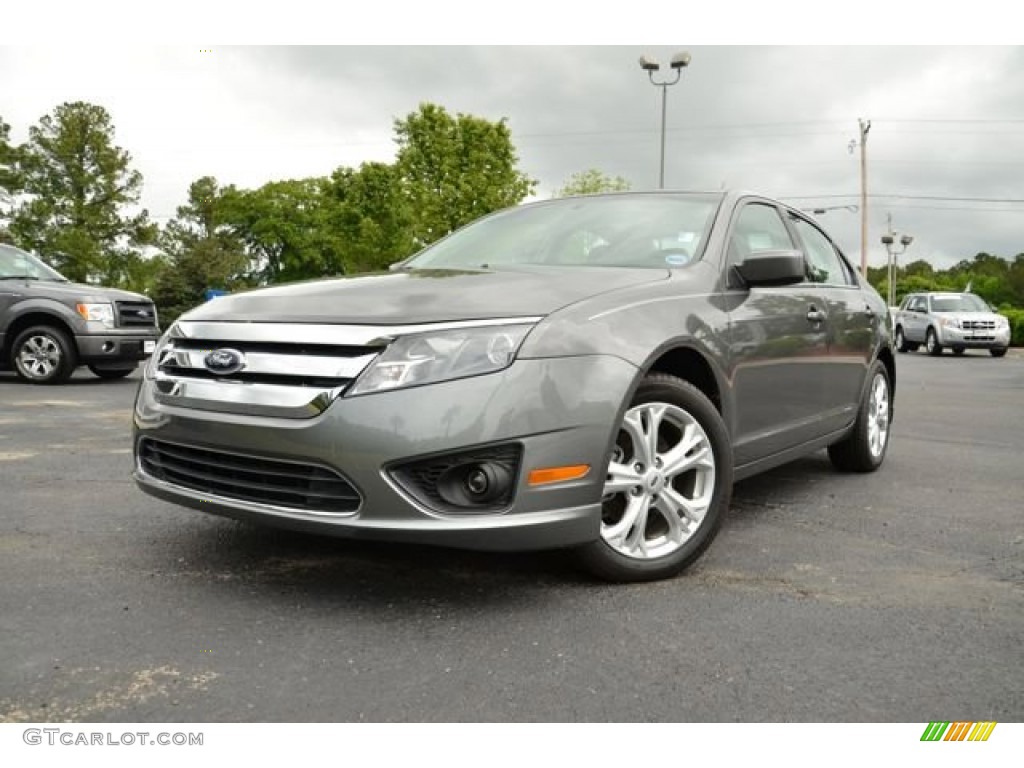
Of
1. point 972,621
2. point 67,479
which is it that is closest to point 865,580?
point 972,621

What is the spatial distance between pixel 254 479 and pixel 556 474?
969 mm

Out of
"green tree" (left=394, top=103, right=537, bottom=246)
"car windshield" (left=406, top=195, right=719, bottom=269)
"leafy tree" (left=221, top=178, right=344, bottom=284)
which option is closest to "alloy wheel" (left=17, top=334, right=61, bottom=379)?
"car windshield" (left=406, top=195, right=719, bottom=269)

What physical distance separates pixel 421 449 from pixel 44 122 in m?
52.4

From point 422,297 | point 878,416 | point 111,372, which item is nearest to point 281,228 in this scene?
point 111,372

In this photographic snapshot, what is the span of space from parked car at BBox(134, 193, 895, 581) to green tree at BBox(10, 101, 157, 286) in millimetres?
45843

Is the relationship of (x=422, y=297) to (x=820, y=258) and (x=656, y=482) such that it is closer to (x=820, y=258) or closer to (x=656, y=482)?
(x=656, y=482)

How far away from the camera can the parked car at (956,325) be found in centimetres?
2405

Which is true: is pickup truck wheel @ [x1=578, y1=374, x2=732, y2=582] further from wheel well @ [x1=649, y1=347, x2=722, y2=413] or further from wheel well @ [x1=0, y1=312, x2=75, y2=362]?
wheel well @ [x1=0, y1=312, x2=75, y2=362]

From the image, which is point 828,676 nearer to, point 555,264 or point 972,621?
point 972,621

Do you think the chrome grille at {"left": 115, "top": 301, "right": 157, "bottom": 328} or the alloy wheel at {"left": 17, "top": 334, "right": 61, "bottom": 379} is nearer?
the alloy wheel at {"left": 17, "top": 334, "right": 61, "bottom": 379}

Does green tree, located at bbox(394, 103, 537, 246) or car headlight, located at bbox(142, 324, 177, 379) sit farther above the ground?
green tree, located at bbox(394, 103, 537, 246)

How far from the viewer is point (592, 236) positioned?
13.2 feet

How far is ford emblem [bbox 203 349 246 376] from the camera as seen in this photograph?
9.70ft

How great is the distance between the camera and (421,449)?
106 inches
